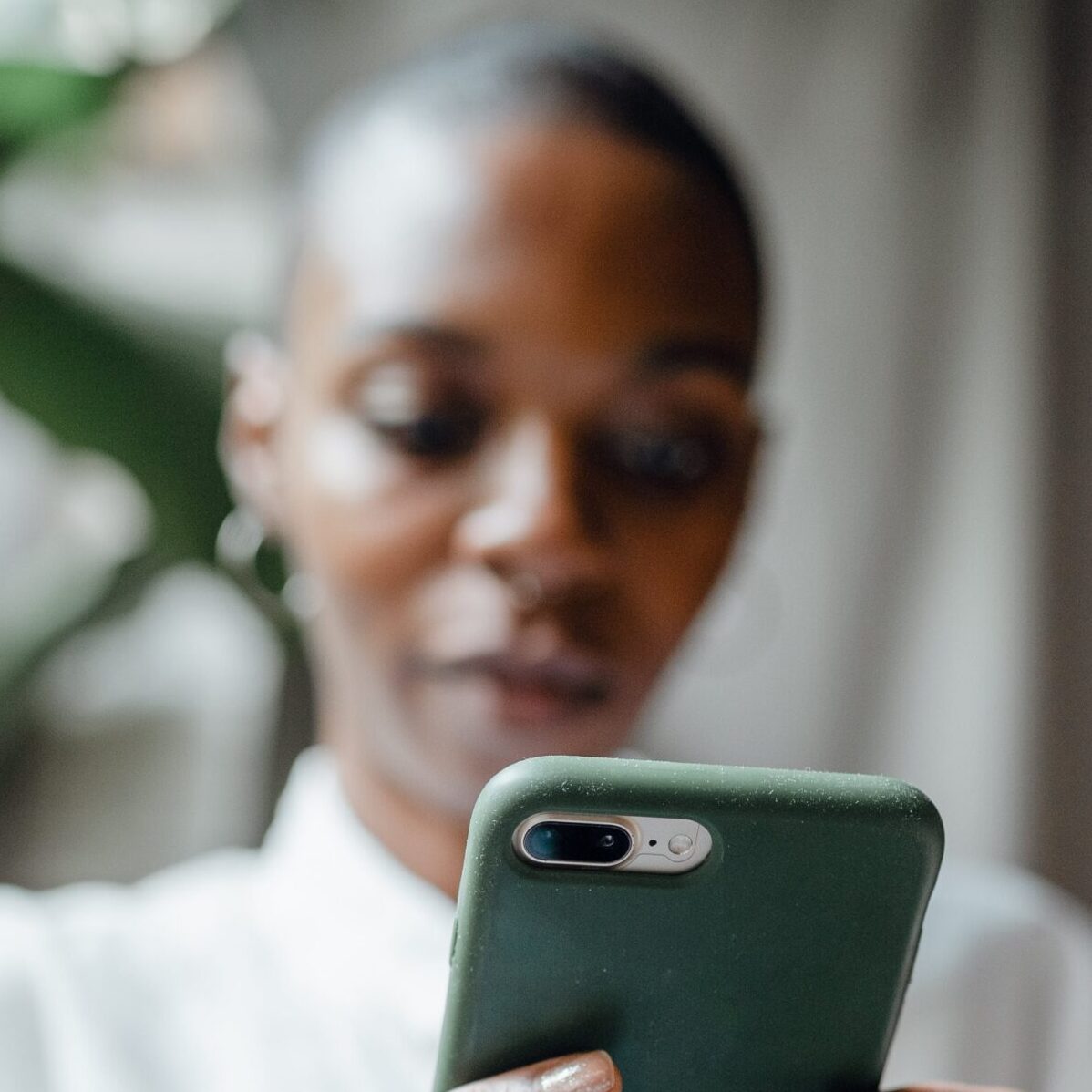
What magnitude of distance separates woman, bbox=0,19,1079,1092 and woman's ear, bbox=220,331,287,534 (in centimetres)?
2

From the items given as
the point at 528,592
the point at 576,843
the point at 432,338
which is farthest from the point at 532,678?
the point at 576,843

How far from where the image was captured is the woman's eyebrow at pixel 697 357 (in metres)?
0.56

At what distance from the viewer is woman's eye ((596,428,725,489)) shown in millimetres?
568

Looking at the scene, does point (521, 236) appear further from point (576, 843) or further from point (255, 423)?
point (576, 843)

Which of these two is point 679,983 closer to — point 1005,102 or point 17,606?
point 17,606

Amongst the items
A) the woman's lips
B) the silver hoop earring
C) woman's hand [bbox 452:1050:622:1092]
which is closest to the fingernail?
woman's hand [bbox 452:1050:622:1092]

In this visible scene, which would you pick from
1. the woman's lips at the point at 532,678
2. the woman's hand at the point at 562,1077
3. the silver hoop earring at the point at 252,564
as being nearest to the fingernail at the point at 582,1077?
the woman's hand at the point at 562,1077

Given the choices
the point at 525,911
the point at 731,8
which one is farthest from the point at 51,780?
the point at 731,8

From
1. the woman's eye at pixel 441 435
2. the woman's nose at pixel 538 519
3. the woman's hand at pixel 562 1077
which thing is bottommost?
the woman's hand at pixel 562 1077

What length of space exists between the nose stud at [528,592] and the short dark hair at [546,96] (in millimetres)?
168

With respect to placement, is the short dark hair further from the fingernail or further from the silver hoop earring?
the fingernail

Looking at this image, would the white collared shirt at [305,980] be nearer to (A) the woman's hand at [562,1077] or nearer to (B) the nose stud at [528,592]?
(B) the nose stud at [528,592]

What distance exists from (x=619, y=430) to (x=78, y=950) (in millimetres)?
333

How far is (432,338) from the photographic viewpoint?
543 millimetres
